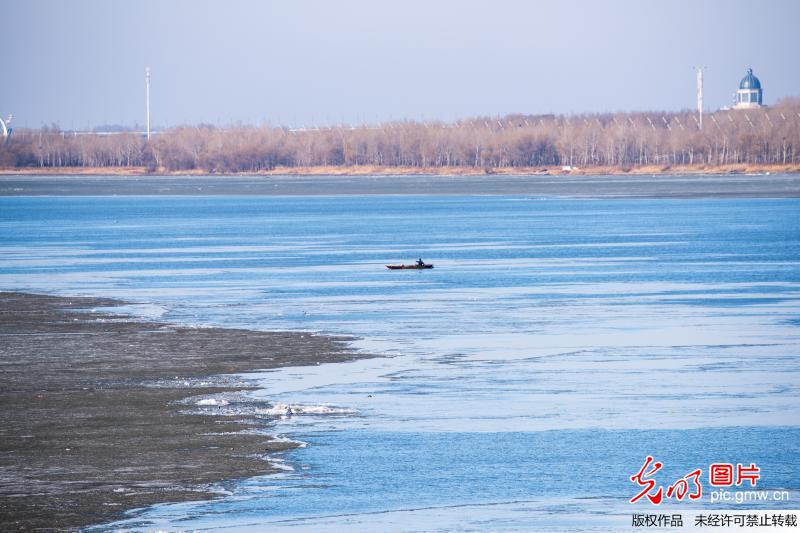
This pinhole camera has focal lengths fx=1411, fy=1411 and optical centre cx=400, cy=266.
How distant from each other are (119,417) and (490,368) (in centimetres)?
586

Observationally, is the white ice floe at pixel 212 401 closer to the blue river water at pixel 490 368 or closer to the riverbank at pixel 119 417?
the blue river water at pixel 490 368

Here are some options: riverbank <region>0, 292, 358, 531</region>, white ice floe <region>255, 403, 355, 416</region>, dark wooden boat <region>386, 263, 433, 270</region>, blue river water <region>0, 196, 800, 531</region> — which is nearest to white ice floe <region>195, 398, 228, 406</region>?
blue river water <region>0, 196, 800, 531</region>

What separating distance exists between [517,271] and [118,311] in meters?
13.4

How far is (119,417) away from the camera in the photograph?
52.1 ft

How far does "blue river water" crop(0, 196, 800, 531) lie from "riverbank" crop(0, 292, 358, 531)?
541 millimetres

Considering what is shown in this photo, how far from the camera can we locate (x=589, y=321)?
25.4 metres

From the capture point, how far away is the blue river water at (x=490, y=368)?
12.2 meters

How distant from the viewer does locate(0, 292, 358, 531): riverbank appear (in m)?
12.3

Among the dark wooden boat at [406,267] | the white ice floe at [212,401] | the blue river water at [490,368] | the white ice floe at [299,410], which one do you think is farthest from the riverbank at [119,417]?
the dark wooden boat at [406,267]

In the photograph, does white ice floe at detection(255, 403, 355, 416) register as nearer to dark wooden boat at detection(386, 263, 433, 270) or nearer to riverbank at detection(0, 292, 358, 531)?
riverbank at detection(0, 292, 358, 531)

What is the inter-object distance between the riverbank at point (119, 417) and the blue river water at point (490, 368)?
541 mm

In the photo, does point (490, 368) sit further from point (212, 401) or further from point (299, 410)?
point (212, 401)

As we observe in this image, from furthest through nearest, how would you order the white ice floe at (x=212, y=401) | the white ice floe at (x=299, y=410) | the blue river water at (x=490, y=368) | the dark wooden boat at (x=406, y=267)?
the dark wooden boat at (x=406, y=267) → the white ice floe at (x=212, y=401) → the white ice floe at (x=299, y=410) → the blue river water at (x=490, y=368)

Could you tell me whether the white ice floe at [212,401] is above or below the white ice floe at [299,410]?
above
